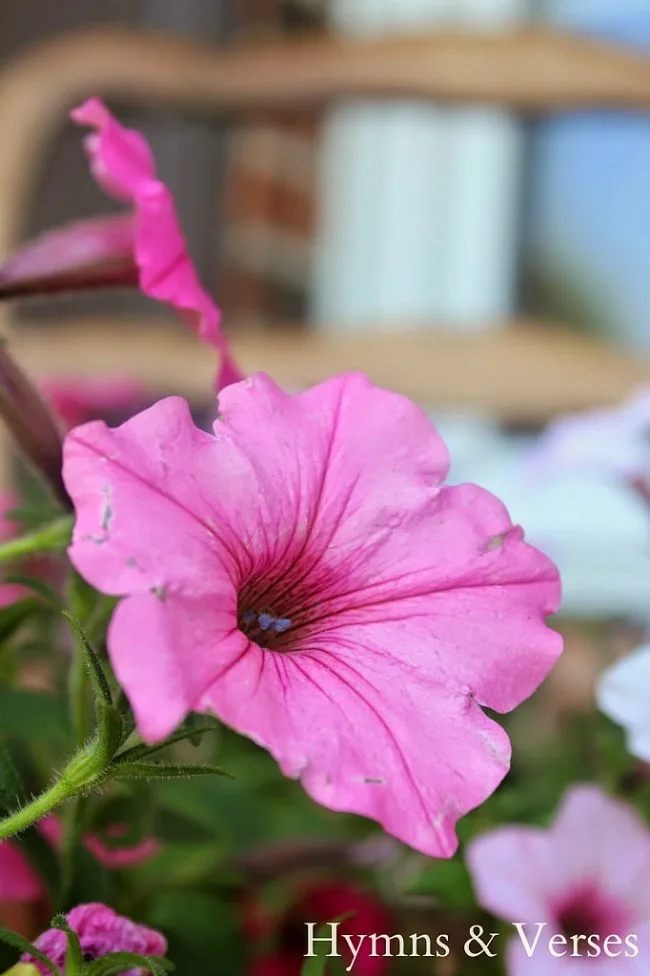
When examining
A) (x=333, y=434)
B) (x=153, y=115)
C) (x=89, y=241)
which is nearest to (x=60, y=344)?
(x=153, y=115)

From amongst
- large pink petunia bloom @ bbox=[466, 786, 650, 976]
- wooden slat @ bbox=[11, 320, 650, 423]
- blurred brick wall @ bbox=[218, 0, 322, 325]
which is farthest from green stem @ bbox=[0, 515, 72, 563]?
blurred brick wall @ bbox=[218, 0, 322, 325]

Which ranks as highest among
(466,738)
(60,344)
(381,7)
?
(381,7)

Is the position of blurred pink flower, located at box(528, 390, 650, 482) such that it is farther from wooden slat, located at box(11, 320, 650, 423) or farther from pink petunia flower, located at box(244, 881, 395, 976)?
wooden slat, located at box(11, 320, 650, 423)

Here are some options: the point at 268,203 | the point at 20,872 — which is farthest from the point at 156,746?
the point at 268,203

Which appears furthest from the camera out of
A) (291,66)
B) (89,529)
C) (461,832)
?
(291,66)

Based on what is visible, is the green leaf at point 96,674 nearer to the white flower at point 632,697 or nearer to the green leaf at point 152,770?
the green leaf at point 152,770

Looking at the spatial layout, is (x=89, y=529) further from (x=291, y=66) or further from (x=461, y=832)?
(x=291, y=66)

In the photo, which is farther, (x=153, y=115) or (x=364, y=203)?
Result: (x=364, y=203)
